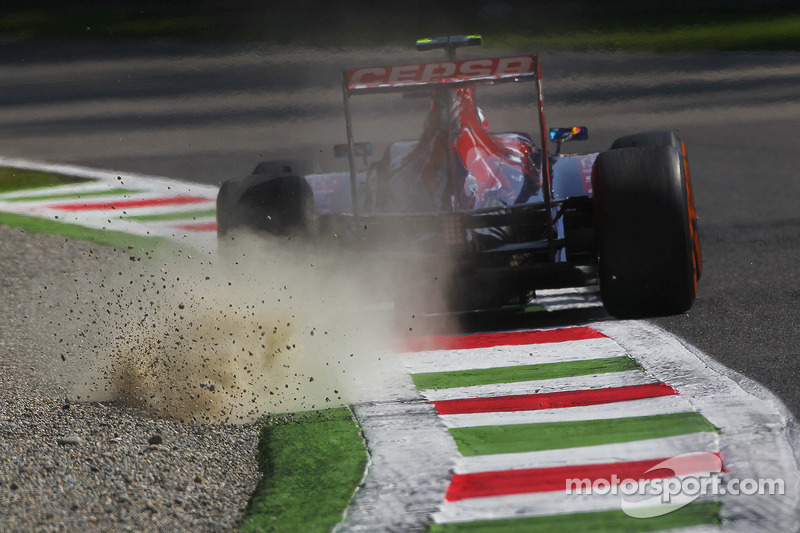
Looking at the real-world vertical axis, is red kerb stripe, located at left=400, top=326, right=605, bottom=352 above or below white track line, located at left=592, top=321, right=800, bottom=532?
above

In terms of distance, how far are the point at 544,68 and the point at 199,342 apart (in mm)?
8458

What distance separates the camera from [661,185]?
5.73 m

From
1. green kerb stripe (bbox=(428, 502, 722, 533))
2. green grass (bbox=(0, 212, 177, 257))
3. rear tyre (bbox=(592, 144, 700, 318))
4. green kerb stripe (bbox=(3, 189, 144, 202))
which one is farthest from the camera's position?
green kerb stripe (bbox=(3, 189, 144, 202))

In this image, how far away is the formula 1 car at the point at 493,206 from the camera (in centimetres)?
575

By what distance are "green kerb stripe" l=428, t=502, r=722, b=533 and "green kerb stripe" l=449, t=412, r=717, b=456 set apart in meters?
0.71

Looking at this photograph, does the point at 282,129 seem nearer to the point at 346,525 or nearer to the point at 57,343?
the point at 57,343

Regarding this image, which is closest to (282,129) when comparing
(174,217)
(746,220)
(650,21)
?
(174,217)

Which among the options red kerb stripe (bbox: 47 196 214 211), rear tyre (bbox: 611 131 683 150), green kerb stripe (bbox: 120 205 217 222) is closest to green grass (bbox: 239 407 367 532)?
rear tyre (bbox: 611 131 683 150)

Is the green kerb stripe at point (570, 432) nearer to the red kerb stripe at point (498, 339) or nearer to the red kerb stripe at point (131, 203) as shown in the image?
the red kerb stripe at point (498, 339)

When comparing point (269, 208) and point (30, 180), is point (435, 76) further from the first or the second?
point (30, 180)

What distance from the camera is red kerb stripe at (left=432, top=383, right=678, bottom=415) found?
497cm

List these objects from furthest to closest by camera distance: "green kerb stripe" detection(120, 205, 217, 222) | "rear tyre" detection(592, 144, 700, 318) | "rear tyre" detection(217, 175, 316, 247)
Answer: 1. "green kerb stripe" detection(120, 205, 217, 222)
2. "rear tyre" detection(217, 175, 316, 247)
3. "rear tyre" detection(592, 144, 700, 318)
